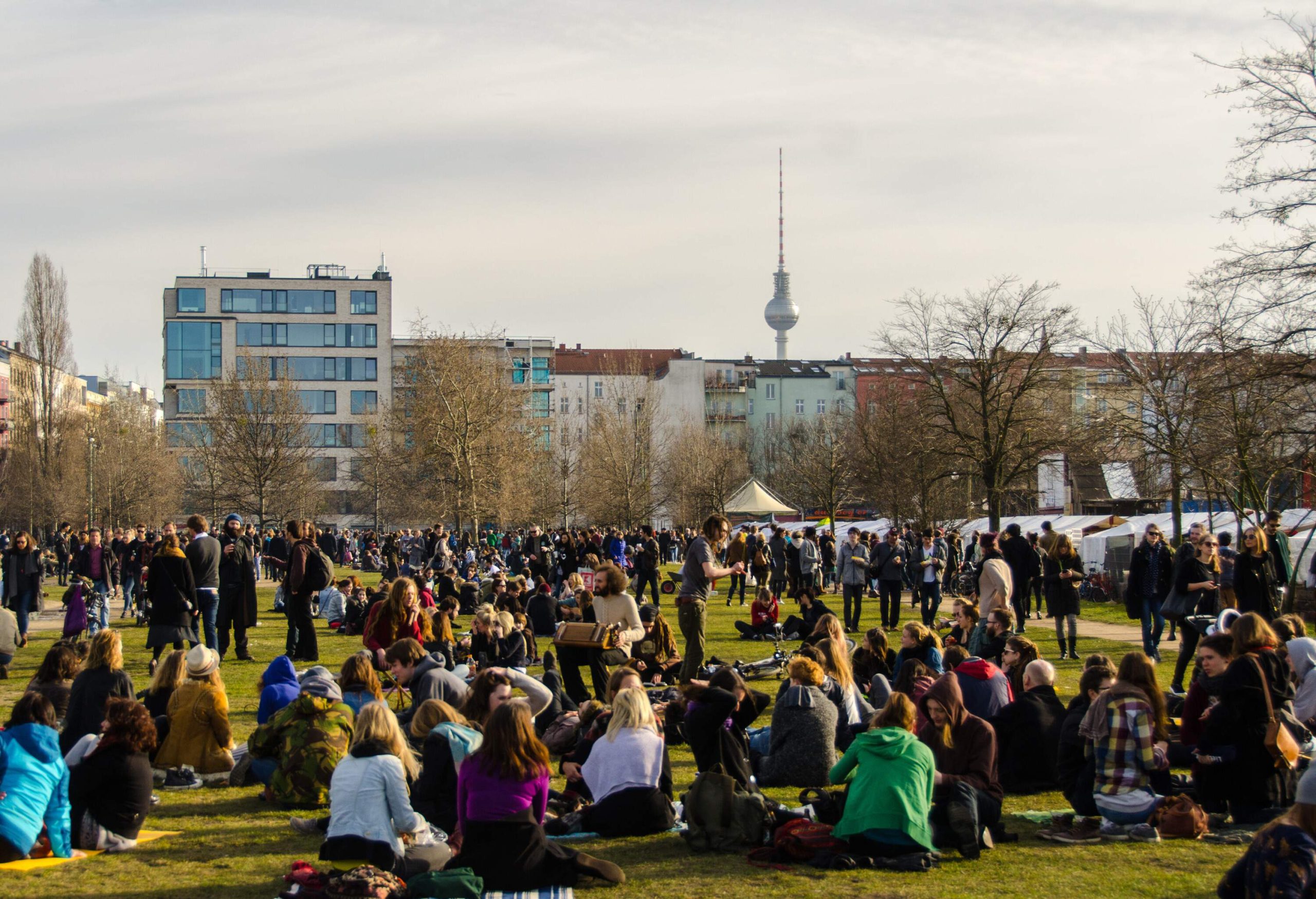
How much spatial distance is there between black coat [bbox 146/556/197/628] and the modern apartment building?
7029 centimetres

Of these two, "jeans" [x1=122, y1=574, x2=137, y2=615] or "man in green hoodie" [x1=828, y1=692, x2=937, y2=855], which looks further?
"jeans" [x1=122, y1=574, x2=137, y2=615]

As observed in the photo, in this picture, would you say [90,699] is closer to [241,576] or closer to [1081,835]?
[241,576]

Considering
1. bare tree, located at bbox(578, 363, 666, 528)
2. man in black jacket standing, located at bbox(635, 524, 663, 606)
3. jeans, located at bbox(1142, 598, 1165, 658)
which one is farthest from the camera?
bare tree, located at bbox(578, 363, 666, 528)

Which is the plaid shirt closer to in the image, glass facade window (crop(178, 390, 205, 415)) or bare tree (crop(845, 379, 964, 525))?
bare tree (crop(845, 379, 964, 525))

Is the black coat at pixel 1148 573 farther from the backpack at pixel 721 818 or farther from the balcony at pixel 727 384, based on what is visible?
the balcony at pixel 727 384

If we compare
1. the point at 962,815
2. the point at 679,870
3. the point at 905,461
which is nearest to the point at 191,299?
the point at 905,461

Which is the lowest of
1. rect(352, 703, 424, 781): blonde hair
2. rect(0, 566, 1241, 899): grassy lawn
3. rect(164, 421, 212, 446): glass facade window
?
rect(0, 566, 1241, 899): grassy lawn

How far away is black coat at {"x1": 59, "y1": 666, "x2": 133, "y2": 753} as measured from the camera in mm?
9406

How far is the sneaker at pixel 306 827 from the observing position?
27.1ft

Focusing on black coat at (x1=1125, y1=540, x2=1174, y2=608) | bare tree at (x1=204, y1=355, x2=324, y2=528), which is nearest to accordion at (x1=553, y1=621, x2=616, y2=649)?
black coat at (x1=1125, y1=540, x2=1174, y2=608)

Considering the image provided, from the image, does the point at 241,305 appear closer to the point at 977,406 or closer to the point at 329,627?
the point at 977,406

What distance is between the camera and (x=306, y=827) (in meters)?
8.27

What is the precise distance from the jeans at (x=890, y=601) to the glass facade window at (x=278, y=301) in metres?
74.2

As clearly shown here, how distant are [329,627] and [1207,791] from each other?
1787cm
